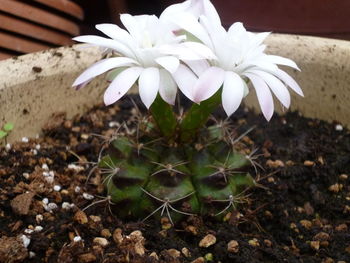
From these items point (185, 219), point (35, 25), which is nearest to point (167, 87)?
point (185, 219)

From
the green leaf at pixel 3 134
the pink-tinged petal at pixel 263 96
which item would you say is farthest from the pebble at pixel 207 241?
the green leaf at pixel 3 134

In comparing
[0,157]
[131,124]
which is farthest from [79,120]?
[0,157]

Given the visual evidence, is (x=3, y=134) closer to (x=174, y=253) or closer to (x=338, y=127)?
(x=174, y=253)

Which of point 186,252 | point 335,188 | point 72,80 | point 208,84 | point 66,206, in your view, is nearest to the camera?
point 208,84

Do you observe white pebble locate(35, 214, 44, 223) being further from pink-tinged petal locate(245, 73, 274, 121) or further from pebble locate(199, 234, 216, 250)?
pink-tinged petal locate(245, 73, 274, 121)

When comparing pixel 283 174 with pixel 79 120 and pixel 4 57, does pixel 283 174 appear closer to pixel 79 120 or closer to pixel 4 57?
pixel 79 120

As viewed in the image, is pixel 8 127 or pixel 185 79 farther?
pixel 8 127

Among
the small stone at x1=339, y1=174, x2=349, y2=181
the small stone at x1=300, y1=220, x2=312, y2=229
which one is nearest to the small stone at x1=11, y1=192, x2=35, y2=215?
the small stone at x1=300, y1=220, x2=312, y2=229
